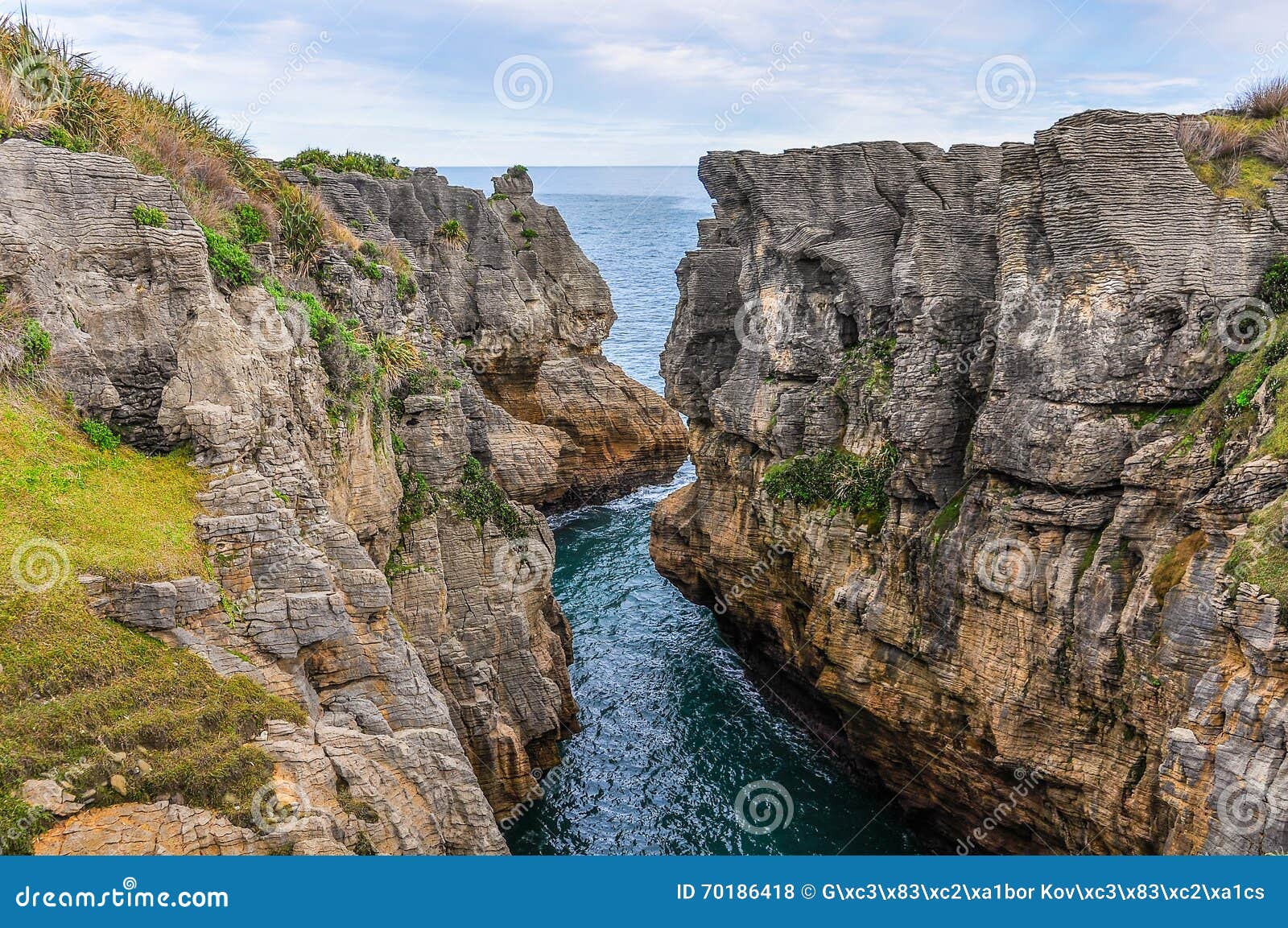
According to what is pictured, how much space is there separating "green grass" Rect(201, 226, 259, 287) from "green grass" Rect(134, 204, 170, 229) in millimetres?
908

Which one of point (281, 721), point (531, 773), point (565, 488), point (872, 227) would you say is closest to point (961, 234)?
point (872, 227)

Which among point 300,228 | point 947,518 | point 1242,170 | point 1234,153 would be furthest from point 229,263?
point 1234,153

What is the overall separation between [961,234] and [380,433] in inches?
592

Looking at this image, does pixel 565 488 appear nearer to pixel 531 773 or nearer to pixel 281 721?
pixel 531 773

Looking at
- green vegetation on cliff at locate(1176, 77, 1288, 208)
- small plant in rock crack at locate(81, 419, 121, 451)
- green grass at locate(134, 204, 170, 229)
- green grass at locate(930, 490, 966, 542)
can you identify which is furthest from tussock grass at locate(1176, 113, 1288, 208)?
small plant in rock crack at locate(81, 419, 121, 451)

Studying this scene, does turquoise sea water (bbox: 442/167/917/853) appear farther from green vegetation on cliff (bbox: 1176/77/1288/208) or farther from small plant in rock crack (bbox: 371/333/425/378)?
green vegetation on cliff (bbox: 1176/77/1288/208)

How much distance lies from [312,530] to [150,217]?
18.4 feet

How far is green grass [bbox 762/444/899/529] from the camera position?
26578mm

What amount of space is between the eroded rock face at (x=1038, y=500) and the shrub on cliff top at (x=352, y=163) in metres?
19.7

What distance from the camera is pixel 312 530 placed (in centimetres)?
1677

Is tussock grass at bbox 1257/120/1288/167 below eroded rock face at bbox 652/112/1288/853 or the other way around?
the other way around

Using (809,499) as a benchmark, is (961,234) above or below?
above

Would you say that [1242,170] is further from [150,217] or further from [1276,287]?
[150,217]

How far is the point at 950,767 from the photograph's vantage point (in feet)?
78.8
